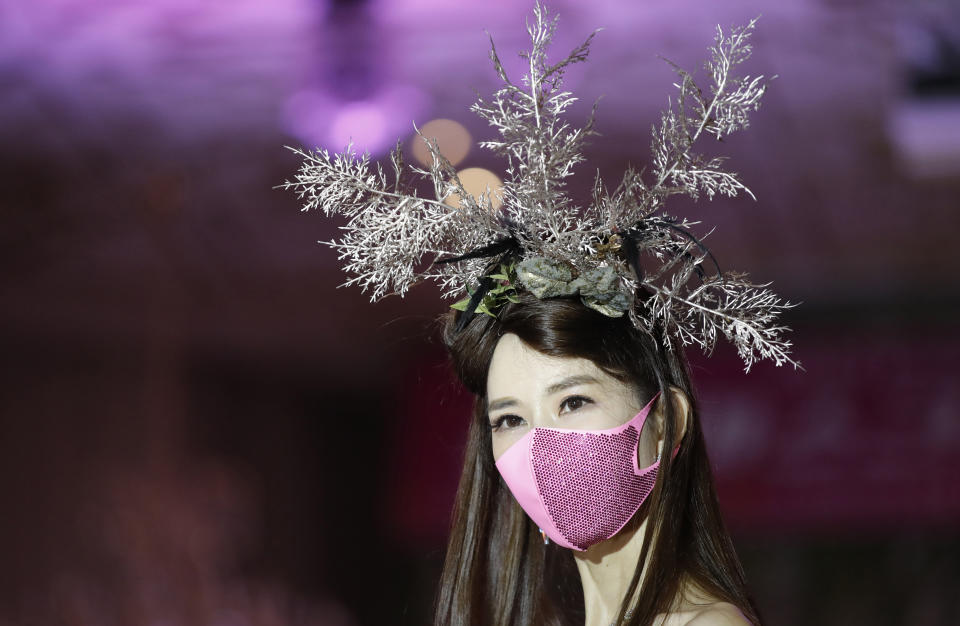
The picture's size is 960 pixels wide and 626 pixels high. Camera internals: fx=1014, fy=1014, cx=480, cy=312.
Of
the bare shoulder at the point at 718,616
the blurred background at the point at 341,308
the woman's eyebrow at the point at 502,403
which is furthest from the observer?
the blurred background at the point at 341,308

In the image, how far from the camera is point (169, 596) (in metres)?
6.09

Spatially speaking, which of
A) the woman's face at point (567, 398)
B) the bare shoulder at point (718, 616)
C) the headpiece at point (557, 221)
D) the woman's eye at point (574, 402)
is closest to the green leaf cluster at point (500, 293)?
the headpiece at point (557, 221)

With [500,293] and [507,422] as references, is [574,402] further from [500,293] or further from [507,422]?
[500,293]

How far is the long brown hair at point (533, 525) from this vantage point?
174cm

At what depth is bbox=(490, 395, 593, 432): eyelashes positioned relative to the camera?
1.77 metres

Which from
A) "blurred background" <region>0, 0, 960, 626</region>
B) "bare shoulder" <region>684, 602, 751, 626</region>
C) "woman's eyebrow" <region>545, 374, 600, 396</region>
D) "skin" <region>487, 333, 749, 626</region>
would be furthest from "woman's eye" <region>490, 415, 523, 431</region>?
"blurred background" <region>0, 0, 960, 626</region>

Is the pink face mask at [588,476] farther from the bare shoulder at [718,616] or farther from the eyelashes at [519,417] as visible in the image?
the bare shoulder at [718,616]

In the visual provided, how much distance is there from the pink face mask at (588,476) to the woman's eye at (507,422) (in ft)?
0.20

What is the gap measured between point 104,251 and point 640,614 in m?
4.80

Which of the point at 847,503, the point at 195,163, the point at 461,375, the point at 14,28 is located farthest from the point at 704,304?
the point at 847,503

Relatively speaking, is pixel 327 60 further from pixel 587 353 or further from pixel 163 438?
pixel 163 438

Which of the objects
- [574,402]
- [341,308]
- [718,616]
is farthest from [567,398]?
[341,308]

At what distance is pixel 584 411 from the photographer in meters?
1.76

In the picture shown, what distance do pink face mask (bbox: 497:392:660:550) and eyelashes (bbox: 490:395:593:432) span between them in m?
0.05
